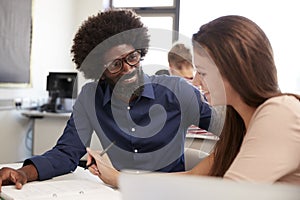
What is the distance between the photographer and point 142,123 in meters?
1.49

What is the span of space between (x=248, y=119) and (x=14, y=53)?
10.7ft

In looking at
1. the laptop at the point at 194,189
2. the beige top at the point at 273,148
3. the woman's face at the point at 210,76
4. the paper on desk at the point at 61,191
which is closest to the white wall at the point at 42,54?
the paper on desk at the point at 61,191

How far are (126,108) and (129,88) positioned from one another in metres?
0.08

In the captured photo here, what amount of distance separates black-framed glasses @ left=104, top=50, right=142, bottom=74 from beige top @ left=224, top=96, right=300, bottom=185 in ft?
2.17

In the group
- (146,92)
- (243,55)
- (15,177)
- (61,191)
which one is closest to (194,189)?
(243,55)

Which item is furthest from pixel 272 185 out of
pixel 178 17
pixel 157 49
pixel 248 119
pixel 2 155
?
pixel 178 17

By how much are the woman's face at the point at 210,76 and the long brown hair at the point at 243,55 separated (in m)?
0.02

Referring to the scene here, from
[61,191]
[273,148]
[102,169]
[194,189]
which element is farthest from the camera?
[102,169]

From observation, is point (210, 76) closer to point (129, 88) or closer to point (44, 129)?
point (129, 88)

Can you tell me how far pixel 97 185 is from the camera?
119cm

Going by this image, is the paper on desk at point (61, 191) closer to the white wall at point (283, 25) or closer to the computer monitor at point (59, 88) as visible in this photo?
the computer monitor at point (59, 88)

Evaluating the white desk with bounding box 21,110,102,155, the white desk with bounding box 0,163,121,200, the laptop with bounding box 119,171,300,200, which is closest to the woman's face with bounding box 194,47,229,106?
the white desk with bounding box 0,163,121,200

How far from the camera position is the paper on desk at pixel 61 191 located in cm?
106

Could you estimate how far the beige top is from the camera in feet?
2.40
